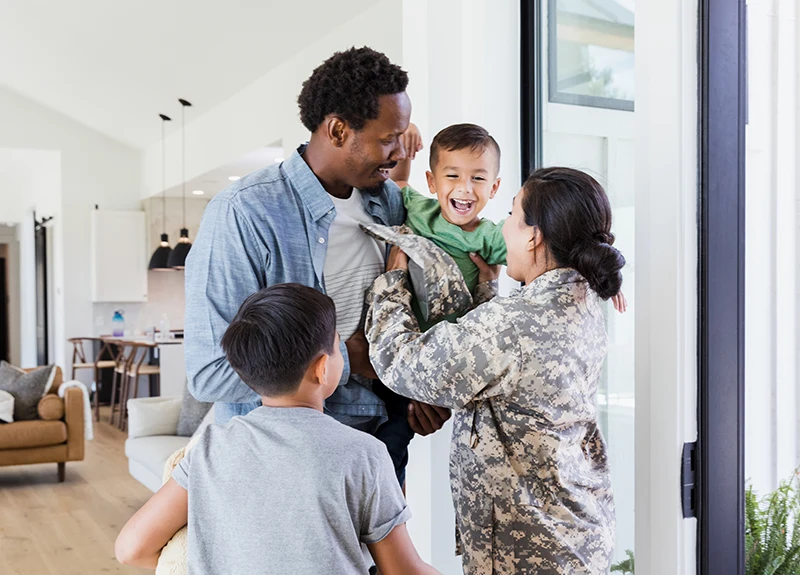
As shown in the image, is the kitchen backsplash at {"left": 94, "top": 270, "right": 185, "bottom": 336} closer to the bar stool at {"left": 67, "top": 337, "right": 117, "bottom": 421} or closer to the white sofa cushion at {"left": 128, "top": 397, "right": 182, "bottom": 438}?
the bar stool at {"left": 67, "top": 337, "right": 117, "bottom": 421}

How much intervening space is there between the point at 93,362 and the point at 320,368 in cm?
985

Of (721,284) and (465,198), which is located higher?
(465,198)

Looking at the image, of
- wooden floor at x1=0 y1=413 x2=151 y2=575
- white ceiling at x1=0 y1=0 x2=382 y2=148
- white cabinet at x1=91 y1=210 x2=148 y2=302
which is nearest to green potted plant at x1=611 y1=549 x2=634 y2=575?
wooden floor at x1=0 y1=413 x2=151 y2=575

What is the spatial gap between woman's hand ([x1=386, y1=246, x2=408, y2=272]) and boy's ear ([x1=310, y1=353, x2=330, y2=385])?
0.37 meters

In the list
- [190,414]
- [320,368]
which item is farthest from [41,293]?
[320,368]

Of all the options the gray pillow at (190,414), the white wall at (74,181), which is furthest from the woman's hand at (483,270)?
the white wall at (74,181)

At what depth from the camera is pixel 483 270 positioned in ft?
5.99

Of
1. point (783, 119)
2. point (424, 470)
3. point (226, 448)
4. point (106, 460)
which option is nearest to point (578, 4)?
point (783, 119)

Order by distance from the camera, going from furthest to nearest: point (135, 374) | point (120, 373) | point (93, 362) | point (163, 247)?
1. point (93, 362)
2. point (120, 373)
3. point (163, 247)
4. point (135, 374)

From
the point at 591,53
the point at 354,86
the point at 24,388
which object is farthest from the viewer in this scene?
the point at 24,388

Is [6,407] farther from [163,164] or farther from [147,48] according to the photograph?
[163,164]

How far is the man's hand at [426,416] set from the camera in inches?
70.4

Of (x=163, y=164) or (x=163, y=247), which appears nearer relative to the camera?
(x=163, y=247)

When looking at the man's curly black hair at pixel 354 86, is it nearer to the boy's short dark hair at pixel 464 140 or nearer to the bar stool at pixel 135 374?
the boy's short dark hair at pixel 464 140
